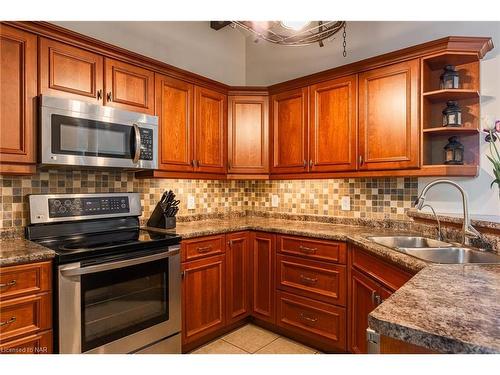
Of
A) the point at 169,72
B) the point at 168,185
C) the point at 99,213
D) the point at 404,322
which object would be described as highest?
the point at 169,72

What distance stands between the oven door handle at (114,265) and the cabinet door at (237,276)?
57 cm

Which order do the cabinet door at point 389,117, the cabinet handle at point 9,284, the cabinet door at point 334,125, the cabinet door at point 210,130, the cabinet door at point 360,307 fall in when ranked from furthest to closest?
the cabinet door at point 210,130
the cabinet door at point 334,125
the cabinet door at point 389,117
the cabinet door at point 360,307
the cabinet handle at point 9,284

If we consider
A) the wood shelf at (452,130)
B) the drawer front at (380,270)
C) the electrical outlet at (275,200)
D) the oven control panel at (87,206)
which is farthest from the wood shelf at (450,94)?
the oven control panel at (87,206)

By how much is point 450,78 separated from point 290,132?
4.10 ft

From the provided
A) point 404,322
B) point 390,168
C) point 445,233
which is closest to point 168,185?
point 390,168

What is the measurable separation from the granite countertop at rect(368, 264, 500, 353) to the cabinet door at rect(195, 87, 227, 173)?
1987 millimetres

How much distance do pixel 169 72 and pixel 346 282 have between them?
6.75 feet

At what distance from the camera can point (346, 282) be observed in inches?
86.1

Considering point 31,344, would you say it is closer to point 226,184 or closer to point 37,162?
point 37,162

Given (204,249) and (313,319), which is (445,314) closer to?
(313,319)

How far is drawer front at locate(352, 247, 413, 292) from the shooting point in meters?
1.62

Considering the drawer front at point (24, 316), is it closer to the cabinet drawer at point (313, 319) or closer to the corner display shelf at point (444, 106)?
the cabinet drawer at point (313, 319)

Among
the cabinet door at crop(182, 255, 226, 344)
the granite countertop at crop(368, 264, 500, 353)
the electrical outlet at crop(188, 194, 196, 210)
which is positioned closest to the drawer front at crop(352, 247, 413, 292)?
the granite countertop at crop(368, 264, 500, 353)

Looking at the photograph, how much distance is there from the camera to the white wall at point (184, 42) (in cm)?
253
